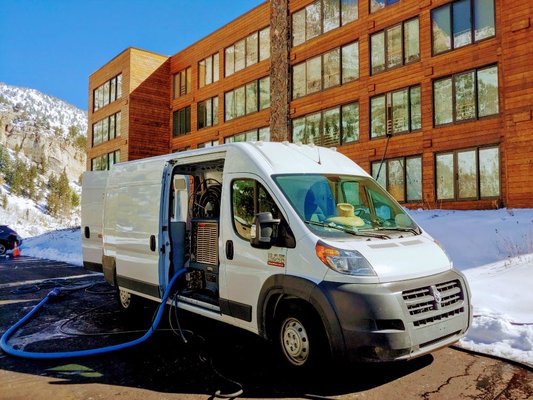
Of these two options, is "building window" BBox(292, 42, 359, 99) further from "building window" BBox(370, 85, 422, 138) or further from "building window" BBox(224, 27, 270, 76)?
"building window" BBox(224, 27, 270, 76)

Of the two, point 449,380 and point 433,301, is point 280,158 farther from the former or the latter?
point 449,380

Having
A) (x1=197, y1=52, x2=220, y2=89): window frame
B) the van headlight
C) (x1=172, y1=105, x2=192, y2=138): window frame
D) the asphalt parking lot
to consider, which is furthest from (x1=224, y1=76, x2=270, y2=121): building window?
the van headlight

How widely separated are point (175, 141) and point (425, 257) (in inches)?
1263

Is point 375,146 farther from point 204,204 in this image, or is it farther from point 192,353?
point 192,353

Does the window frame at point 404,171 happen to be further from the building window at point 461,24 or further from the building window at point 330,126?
the building window at point 461,24

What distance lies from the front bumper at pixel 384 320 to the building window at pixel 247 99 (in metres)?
24.0

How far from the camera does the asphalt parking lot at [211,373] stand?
157 inches

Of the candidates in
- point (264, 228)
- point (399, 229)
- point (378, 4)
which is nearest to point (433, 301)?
point (399, 229)

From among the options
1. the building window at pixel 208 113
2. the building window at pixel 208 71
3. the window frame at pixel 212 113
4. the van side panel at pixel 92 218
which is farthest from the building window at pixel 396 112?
the van side panel at pixel 92 218

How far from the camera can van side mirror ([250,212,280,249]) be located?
434cm

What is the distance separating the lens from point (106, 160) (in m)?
37.3

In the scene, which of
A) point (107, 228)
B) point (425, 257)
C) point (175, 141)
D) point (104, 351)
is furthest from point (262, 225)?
point (175, 141)

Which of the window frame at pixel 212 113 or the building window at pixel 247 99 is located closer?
the building window at pixel 247 99

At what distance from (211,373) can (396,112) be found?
18335 mm
